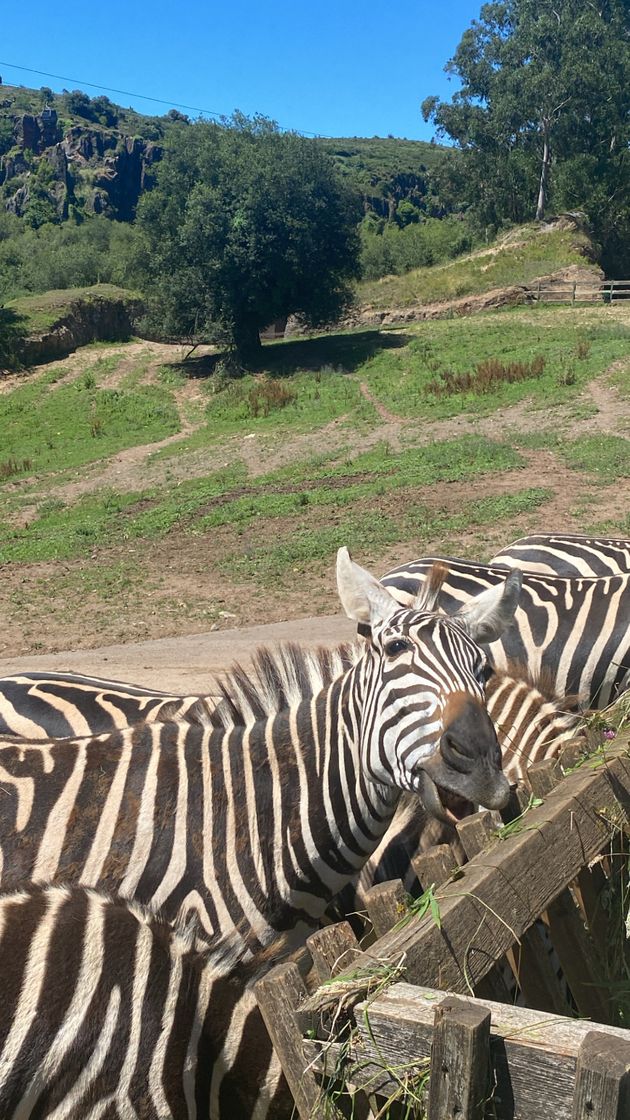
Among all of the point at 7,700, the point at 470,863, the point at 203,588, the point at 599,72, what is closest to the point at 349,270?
the point at 203,588

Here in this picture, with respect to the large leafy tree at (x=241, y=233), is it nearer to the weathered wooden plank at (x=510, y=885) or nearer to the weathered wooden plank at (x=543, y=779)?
the weathered wooden plank at (x=543, y=779)

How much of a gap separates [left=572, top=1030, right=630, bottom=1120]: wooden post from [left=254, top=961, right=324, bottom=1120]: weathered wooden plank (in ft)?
1.94

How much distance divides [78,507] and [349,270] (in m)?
18.7

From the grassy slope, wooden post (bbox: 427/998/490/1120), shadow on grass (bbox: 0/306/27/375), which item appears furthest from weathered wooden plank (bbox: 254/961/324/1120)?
the grassy slope

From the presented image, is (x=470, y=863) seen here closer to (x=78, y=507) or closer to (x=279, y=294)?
(x=78, y=507)

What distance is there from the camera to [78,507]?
19016 millimetres

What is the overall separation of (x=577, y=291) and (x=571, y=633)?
119 ft

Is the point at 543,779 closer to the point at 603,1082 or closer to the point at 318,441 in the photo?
the point at 603,1082

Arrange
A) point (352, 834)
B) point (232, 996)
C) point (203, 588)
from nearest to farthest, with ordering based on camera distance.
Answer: point (232, 996), point (352, 834), point (203, 588)

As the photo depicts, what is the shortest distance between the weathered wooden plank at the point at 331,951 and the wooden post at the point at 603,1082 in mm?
546

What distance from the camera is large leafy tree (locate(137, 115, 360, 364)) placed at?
30531 mm

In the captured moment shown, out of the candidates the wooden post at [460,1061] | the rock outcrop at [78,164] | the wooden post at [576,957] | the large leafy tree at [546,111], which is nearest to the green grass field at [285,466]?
the wooden post at [576,957]

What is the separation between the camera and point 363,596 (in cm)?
357

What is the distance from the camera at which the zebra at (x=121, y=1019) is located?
197 centimetres
